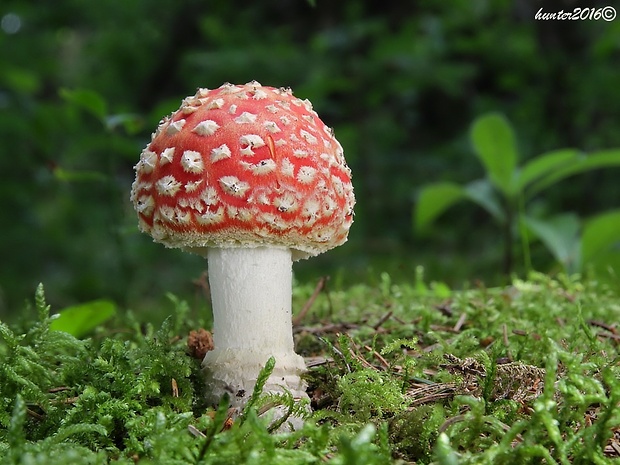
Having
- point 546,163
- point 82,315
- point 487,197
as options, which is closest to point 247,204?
point 82,315

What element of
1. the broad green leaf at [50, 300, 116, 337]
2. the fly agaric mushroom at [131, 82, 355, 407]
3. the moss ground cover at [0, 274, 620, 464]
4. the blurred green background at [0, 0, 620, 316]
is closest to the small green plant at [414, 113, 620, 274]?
the blurred green background at [0, 0, 620, 316]

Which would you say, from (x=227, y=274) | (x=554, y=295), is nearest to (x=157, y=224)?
(x=227, y=274)

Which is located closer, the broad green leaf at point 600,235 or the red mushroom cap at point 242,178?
the red mushroom cap at point 242,178

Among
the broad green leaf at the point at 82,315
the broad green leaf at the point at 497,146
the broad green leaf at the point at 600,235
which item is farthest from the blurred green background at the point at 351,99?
the broad green leaf at the point at 82,315

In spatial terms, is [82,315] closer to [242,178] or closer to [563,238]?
[242,178]

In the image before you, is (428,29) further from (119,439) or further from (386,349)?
(119,439)

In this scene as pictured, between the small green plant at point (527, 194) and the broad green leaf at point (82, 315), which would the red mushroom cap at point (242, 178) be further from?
the small green plant at point (527, 194)
